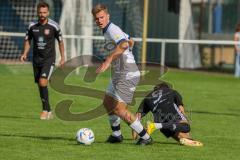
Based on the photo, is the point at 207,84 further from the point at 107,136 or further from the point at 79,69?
the point at 107,136

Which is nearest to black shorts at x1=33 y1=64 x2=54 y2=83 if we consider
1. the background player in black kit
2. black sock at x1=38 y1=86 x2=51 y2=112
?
the background player in black kit

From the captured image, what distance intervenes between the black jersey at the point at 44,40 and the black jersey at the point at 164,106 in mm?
3719

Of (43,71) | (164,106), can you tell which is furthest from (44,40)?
(164,106)

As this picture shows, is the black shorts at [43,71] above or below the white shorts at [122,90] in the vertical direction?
below

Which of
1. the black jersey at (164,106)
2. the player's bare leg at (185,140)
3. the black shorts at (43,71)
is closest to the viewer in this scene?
the player's bare leg at (185,140)

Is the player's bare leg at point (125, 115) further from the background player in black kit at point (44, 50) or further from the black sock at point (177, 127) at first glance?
the background player in black kit at point (44, 50)

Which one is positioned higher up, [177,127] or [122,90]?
[122,90]

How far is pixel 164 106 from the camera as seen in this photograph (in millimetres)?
10828

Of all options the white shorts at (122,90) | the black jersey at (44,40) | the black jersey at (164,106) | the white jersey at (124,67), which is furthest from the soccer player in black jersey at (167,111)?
the black jersey at (44,40)

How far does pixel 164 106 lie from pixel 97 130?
1889 millimetres

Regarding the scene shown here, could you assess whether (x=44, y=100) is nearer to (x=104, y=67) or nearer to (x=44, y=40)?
(x=44, y=40)

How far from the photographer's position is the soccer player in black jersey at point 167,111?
1069 centimetres

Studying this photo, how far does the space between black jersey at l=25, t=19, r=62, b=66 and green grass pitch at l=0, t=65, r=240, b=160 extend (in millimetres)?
1077

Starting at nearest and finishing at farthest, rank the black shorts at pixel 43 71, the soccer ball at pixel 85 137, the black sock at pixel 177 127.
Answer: the soccer ball at pixel 85 137 → the black sock at pixel 177 127 → the black shorts at pixel 43 71
